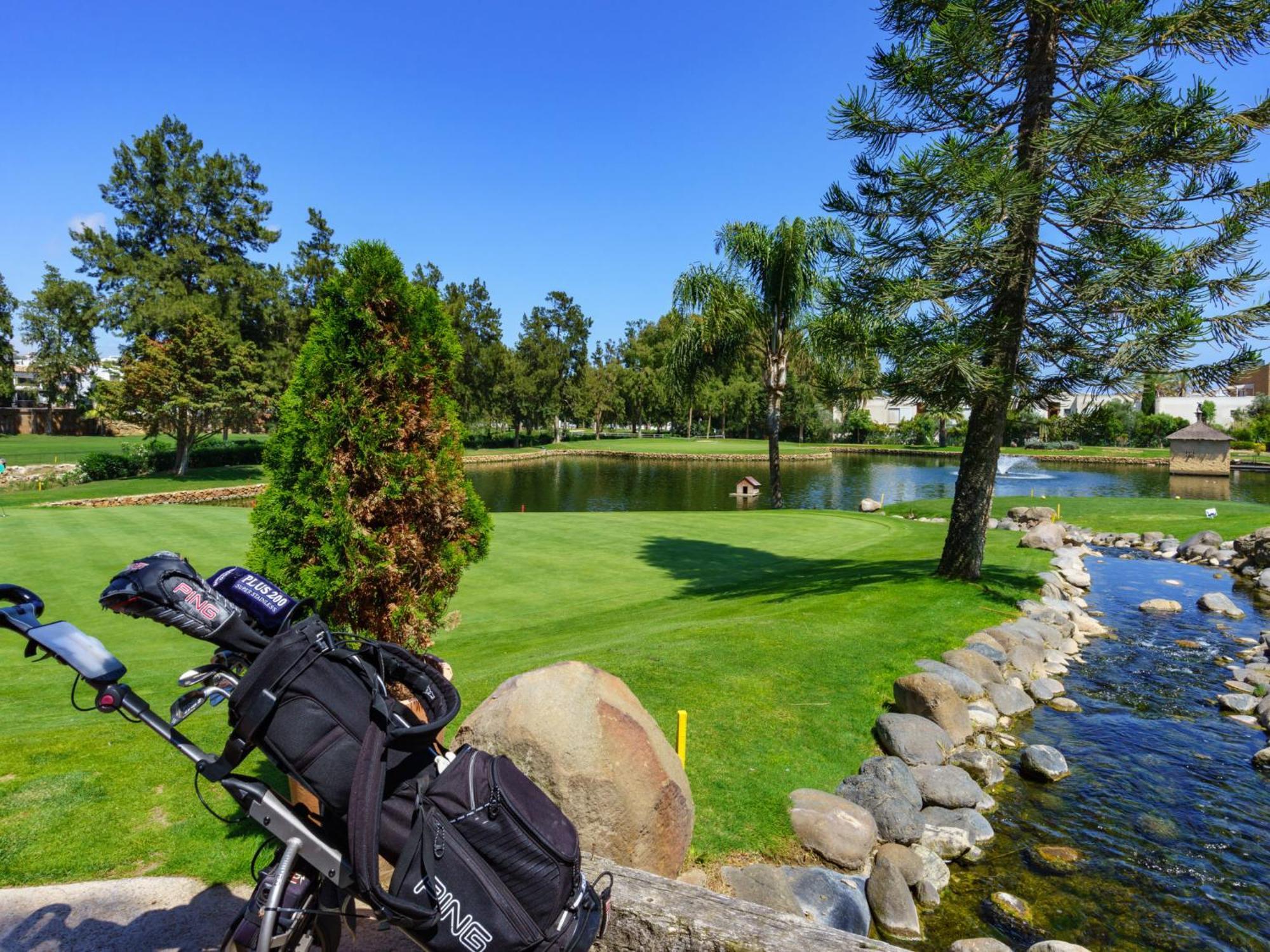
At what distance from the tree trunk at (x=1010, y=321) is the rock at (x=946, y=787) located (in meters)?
6.61

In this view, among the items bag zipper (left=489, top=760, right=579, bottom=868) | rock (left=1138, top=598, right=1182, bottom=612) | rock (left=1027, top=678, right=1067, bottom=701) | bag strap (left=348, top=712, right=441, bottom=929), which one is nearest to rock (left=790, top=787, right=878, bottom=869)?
bag zipper (left=489, top=760, right=579, bottom=868)

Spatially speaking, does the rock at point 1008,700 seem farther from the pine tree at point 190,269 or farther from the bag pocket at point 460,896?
the pine tree at point 190,269

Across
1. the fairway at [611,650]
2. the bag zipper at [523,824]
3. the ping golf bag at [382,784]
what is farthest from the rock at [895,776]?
the bag zipper at [523,824]

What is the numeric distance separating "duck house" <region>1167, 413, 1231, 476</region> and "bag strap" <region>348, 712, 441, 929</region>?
6317 cm

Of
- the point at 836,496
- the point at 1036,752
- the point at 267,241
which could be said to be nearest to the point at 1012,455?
the point at 836,496

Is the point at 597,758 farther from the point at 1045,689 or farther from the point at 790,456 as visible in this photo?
the point at 790,456

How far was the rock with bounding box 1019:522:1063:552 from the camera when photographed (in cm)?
1892

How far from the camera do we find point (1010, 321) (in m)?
11.8

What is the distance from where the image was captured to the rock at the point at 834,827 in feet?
17.7

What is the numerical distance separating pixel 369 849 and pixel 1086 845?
636cm

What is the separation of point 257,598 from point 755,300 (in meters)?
27.5

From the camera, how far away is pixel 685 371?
29.6 meters

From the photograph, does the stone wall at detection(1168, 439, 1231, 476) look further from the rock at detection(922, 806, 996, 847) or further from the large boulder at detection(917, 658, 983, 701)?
the rock at detection(922, 806, 996, 847)

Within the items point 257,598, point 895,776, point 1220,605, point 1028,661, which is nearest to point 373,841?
point 257,598
